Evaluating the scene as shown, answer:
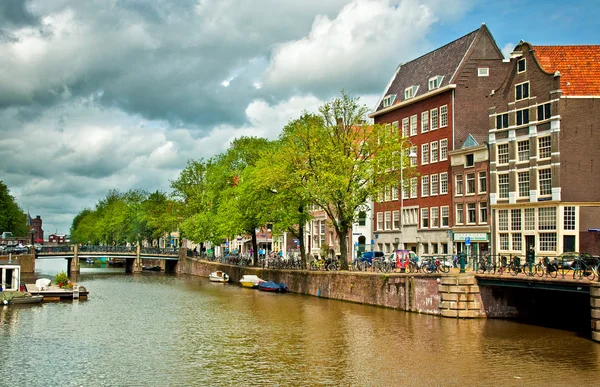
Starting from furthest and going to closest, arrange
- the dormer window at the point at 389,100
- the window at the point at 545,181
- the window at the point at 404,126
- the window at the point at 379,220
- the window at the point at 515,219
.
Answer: the window at the point at 379,220
the dormer window at the point at 389,100
the window at the point at 404,126
the window at the point at 515,219
the window at the point at 545,181

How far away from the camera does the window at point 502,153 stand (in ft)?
208

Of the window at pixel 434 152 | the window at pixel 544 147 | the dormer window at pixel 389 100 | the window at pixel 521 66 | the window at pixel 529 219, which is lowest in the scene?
the window at pixel 529 219

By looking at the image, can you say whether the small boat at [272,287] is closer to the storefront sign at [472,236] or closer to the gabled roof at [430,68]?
the storefront sign at [472,236]

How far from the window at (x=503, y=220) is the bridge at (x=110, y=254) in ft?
218

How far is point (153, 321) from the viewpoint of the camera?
48281 mm

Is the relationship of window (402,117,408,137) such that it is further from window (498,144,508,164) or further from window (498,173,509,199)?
window (498,173,509,199)

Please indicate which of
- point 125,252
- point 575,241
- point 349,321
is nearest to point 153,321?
point 349,321

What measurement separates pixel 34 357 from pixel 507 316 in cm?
2989

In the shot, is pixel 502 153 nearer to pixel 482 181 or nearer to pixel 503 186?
pixel 503 186

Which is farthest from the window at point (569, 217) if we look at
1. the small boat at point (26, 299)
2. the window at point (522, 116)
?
the small boat at point (26, 299)

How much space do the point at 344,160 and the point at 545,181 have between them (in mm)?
16967

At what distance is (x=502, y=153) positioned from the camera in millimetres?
63844

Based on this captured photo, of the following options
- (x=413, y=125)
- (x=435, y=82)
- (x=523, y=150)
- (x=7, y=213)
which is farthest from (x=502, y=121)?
(x=7, y=213)

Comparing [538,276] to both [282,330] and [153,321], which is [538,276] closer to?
[282,330]
